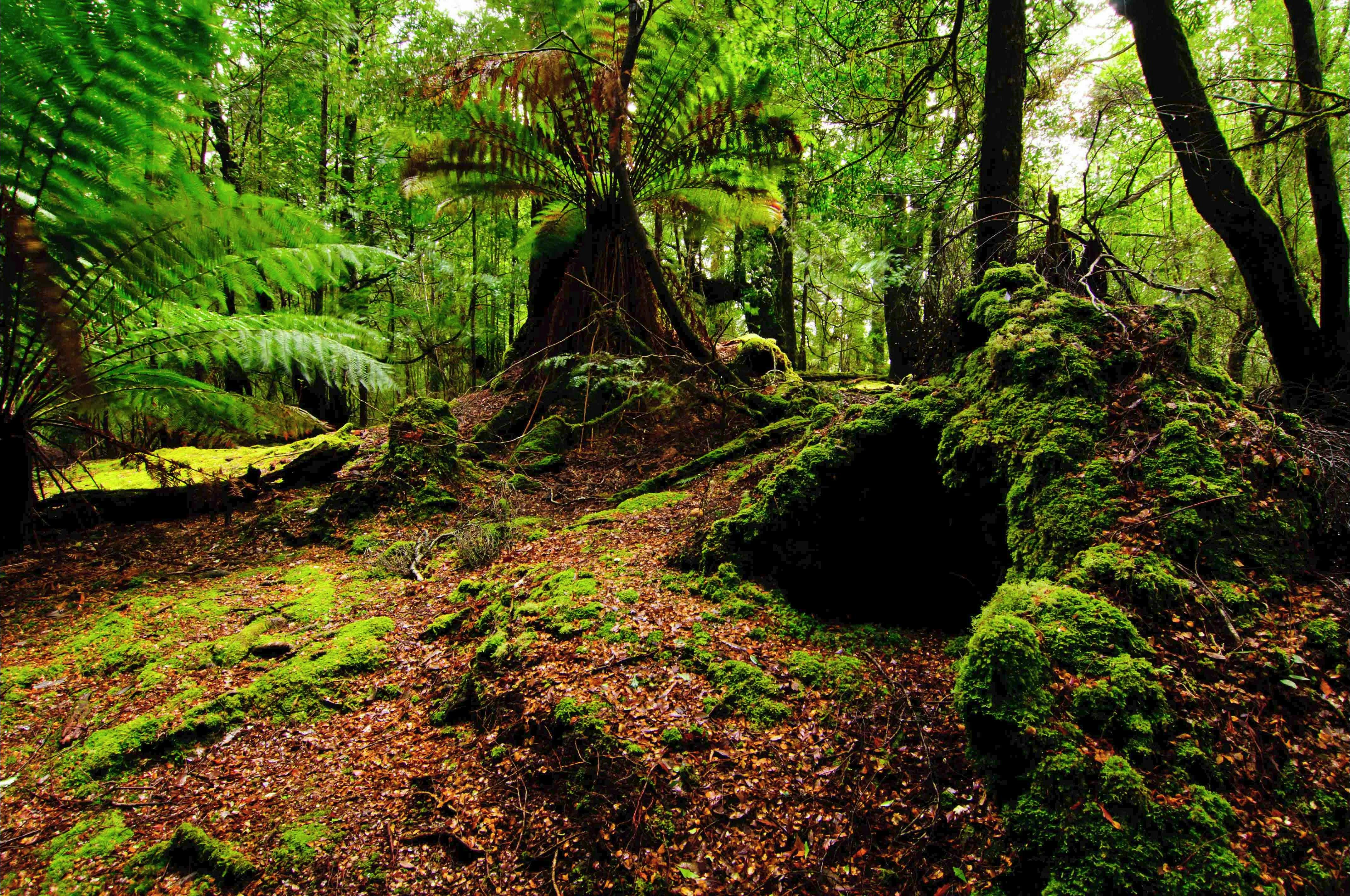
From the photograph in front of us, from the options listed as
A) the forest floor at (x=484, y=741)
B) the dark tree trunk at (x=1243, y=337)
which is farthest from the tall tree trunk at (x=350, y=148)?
the dark tree trunk at (x=1243, y=337)

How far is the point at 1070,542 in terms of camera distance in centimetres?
182

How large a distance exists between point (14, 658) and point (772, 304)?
1016 centimetres

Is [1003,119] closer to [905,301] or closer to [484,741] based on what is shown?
[905,301]

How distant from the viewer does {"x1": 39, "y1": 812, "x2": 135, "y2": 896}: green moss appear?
1.50 meters

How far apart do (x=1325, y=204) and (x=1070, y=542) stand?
19.2 feet

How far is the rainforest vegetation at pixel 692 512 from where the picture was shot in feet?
4.70

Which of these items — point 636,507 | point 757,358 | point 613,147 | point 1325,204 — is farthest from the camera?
point 757,358

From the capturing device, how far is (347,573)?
3.69 metres

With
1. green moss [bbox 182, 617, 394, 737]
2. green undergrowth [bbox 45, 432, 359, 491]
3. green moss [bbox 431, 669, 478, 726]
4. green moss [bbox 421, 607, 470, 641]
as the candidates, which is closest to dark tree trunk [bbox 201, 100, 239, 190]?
green undergrowth [bbox 45, 432, 359, 491]

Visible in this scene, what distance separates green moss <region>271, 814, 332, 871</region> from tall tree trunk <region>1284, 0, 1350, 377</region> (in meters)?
7.01

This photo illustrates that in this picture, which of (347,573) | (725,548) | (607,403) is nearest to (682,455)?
(607,403)

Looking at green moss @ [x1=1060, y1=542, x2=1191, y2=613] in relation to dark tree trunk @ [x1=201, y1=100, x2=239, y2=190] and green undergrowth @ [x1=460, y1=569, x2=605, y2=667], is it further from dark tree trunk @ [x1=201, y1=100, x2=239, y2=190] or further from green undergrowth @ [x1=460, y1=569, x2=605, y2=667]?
dark tree trunk @ [x1=201, y1=100, x2=239, y2=190]

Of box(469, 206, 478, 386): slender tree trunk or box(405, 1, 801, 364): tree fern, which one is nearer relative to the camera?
box(405, 1, 801, 364): tree fern

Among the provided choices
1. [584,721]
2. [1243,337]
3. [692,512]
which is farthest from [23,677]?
[1243,337]
